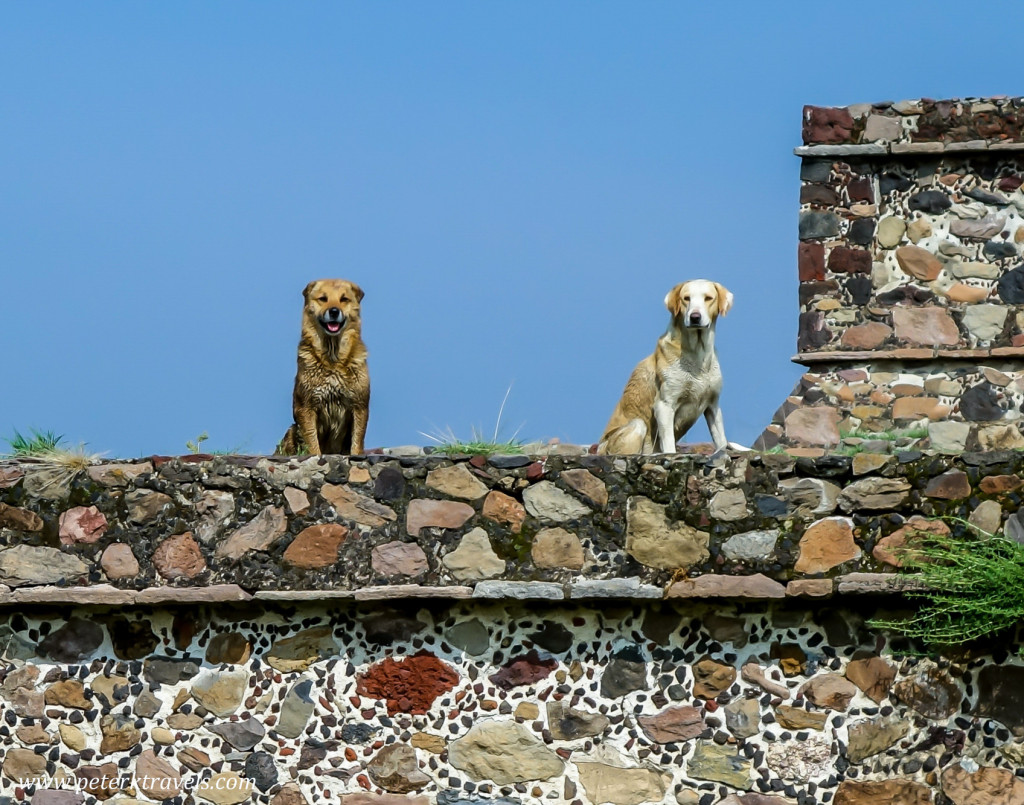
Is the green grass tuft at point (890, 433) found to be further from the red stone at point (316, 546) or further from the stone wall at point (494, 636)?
the red stone at point (316, 546)

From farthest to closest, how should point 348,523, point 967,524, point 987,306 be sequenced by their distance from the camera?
point 987,306, point 348,523, point 967,524

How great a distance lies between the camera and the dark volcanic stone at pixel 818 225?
1433cm

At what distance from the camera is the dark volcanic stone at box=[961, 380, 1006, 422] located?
45.7ft

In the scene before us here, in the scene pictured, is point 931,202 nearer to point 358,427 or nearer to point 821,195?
point 821,195

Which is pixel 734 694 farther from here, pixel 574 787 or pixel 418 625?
pixel 418 625

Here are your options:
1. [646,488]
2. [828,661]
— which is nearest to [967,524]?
[828,661]

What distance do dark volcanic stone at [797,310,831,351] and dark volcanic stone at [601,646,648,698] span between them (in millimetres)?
5643

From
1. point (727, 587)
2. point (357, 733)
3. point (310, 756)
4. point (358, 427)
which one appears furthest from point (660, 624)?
point (358, 427)

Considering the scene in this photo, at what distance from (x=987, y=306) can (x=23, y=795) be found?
814 cm

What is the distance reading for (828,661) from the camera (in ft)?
29.7

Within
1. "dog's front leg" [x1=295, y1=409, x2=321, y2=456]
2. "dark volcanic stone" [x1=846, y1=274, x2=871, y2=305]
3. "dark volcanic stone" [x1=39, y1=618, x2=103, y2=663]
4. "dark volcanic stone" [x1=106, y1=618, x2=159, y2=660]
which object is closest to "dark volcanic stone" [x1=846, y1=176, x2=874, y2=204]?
"dark volcanic stone" [x1=846, y1=274, x2=871, y2=305]

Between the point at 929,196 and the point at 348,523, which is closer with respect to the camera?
the point at 348,523

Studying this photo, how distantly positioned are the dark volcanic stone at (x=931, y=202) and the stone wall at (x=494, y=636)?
5492 mm

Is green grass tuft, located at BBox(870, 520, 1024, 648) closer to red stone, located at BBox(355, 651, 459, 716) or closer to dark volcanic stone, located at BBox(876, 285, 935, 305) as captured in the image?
red stone, located at BBox(355, 651, 459, 716)
